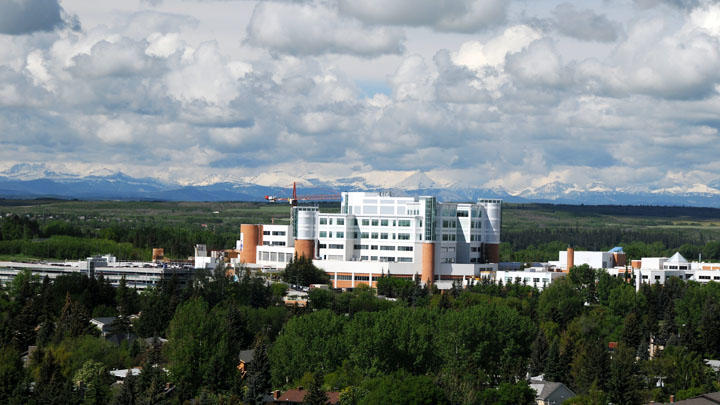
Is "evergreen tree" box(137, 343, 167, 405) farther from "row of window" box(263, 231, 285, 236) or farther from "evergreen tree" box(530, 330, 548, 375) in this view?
"row of window" box(263, 231, 285, 236)

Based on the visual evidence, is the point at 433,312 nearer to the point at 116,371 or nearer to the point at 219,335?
the point at 219,335

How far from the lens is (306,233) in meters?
187

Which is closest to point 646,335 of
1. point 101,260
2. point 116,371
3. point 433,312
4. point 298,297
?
point 433,312

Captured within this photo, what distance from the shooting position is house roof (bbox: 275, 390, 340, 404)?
304ft

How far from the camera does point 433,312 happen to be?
12219 cm

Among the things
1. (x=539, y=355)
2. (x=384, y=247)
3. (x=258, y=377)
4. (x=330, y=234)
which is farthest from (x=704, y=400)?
(x=330, y=234)

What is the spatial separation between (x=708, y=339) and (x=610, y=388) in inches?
1334

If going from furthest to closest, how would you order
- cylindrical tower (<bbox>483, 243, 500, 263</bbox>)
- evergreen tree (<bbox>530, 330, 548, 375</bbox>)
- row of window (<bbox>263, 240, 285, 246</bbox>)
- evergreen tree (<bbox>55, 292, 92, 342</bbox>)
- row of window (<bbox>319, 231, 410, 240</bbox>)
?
row of window (<bbox>263, 240, 285, 246</bbox>)
cylindrical tower (<bbox>483, 243, 500, 263</bbox>)
row of window (<bbox>319, 231, 410, 240</bbox>)
evergreen tree (<bbox>55, 292, 92, 342</bbox>)
evergreen tree (<bbox>530, 330, 548, 375</bbox>)

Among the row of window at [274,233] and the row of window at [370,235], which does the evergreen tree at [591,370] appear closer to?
the row of window at [370,235]

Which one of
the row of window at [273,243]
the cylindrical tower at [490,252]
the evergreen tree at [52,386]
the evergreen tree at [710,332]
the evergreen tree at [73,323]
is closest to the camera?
the evergreen tree at [52,386]

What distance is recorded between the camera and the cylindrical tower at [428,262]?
180 metres

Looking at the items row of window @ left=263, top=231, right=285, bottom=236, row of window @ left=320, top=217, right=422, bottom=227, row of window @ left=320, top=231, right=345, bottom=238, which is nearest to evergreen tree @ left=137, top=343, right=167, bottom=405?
row of window @ left=320, top=217, right=422, bottom=227

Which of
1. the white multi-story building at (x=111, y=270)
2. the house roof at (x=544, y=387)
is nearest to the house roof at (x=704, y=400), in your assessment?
the house roof at (x=544, y=387)

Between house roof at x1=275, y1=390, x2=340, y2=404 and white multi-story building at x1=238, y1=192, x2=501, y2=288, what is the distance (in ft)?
274
